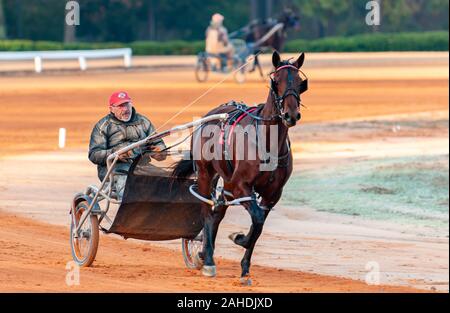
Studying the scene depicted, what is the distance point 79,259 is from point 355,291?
2.63 metres

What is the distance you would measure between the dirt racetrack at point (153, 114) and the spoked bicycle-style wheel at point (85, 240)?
0.60 feet

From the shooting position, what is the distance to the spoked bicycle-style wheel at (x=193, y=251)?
1220 centimetres

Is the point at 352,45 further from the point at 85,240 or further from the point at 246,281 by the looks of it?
the point at 246,281

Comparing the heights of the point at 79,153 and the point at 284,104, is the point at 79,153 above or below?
below

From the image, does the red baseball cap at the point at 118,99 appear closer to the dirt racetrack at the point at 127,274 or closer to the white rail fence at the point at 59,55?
the dirt racetrack at the point at 127,274

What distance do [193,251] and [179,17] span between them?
5586cm

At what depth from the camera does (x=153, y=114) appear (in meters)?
30.5

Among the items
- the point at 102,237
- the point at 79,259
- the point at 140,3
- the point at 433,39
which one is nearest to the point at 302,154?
the point at 102,237

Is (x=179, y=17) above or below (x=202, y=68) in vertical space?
above

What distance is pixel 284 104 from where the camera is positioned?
1070 centimetres

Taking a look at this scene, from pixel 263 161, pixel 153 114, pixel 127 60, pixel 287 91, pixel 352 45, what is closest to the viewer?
pixel 287 91
